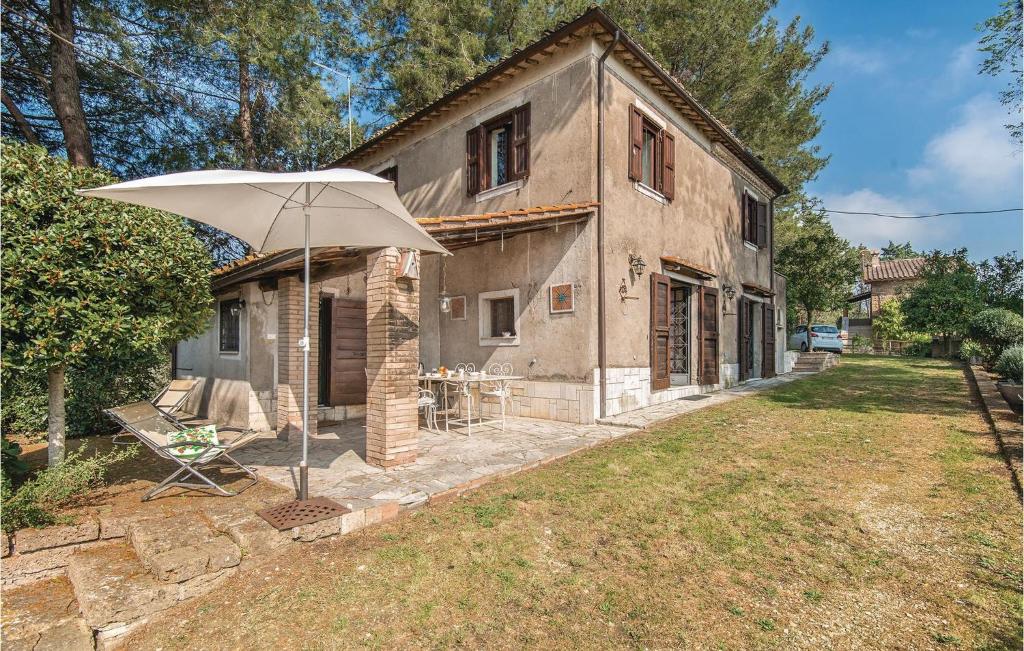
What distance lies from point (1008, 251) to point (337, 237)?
25.0m

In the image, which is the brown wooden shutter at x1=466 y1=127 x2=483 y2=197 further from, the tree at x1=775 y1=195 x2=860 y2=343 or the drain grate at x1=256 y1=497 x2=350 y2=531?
the tree at x1=775 y1=195 x2=860 y2=343

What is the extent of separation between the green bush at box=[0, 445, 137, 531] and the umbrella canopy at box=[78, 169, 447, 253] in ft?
7.39

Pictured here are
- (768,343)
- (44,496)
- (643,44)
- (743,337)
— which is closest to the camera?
(44,496)

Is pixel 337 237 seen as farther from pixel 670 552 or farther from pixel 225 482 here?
pixel 670 552

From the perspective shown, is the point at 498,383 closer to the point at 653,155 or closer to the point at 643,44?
the point at 653,155

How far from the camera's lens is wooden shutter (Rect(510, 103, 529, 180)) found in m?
8.45

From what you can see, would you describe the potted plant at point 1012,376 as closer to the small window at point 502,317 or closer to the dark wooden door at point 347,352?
the small window at point 502,317

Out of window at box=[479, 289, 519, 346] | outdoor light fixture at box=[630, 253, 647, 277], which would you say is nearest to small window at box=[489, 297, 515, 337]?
window at box=[479, 289, 519, 346]

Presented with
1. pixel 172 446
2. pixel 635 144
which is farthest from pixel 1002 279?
pixel 172 446

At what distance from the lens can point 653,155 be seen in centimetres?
911

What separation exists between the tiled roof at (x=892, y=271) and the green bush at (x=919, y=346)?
9.75 metres

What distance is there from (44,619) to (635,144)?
896 centimetres

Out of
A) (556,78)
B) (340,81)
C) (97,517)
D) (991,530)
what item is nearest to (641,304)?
(556,78)

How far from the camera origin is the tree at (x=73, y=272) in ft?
11.1
